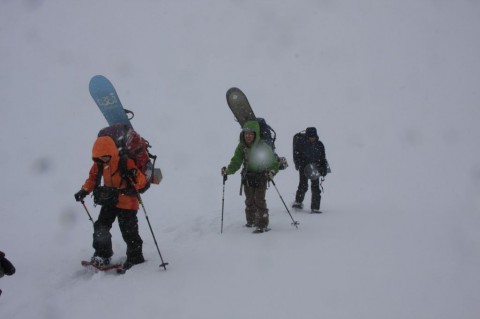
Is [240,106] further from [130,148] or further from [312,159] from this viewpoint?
[130,148]

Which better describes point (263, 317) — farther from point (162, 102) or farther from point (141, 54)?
point (141, 54)

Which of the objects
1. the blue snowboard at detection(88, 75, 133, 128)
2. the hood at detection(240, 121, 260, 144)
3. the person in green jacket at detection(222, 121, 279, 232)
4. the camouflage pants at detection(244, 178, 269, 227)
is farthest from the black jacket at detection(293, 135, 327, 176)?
the blue snowboard at detection(88, 75, 133, 128)

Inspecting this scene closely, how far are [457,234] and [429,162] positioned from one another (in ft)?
43.7

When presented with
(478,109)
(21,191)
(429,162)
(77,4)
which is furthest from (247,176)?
(77,4)

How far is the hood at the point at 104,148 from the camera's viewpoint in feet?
17.1

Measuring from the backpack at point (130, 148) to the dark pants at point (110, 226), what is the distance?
1.47 feet

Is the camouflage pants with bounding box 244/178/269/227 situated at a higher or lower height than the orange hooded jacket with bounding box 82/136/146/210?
lower

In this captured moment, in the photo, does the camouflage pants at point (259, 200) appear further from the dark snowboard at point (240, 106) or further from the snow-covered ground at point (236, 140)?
the dark snowboard at point (240, 106)

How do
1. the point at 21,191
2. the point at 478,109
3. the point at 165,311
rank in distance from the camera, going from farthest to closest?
the point at 478,109, the point at 21,191, the point at 165,311

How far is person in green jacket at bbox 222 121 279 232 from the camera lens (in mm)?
7160

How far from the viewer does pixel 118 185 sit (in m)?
5.45

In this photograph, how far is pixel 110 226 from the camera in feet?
18.5

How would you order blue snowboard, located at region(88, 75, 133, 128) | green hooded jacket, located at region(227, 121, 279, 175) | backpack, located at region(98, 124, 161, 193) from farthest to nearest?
blue snowboard, located at region(88, 75, 133, 128)
green hooded jacket, located at region(227, 121, 279, 175)
backpack, located at region(98, 124, 161, 193)

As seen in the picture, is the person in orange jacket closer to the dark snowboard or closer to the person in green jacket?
the person in green jacket
